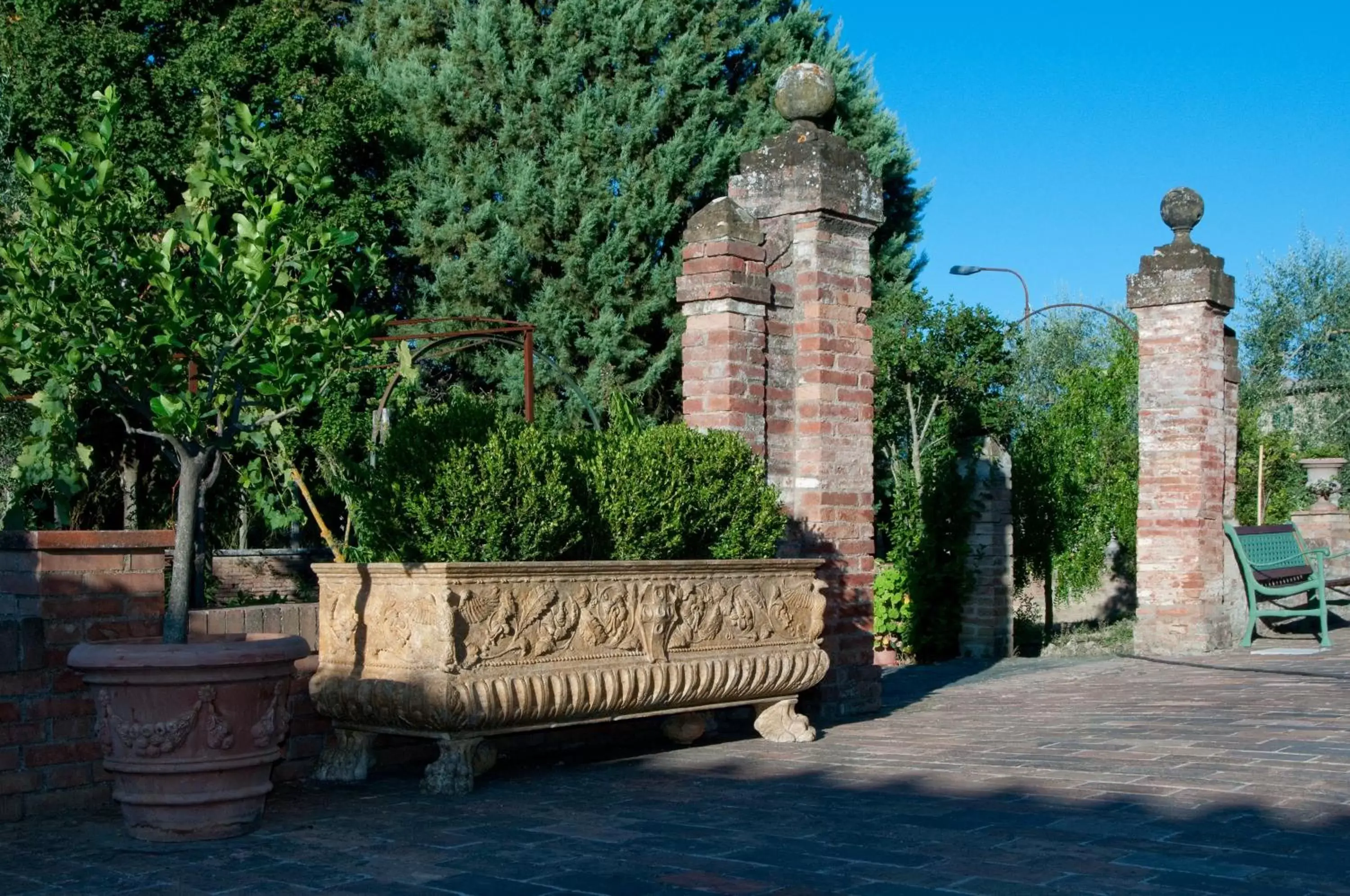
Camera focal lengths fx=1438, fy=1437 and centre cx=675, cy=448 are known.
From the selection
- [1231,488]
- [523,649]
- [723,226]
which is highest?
[723,226]

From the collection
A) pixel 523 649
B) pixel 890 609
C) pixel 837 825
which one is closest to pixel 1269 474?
pixel 890 609

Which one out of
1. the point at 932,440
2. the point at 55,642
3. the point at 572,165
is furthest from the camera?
the point at 572,165

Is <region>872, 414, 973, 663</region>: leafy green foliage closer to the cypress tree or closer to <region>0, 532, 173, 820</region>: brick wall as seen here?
the cypress tree

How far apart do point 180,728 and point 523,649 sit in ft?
4.69

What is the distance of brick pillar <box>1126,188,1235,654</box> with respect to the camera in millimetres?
10969

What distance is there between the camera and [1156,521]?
1112 centimetres

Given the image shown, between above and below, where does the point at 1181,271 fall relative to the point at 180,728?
above

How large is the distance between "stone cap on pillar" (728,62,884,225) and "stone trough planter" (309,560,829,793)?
2184 mm

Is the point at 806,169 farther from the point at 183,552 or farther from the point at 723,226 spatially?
the point at 183,552

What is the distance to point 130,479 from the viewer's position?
1459cm

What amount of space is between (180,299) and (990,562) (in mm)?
9561

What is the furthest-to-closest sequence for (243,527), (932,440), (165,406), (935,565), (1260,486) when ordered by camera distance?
(1260,486) → (243,527) → (932,440) → (935,565) → (165,406)

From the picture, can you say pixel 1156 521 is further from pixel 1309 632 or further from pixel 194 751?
pixel 194 751

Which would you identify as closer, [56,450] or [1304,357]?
[56,450]
